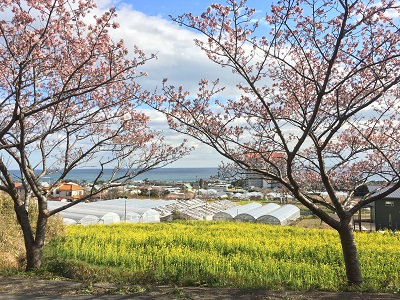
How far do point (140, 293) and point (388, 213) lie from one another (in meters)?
22.4


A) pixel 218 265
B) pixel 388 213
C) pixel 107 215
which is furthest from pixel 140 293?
pixel 388 213

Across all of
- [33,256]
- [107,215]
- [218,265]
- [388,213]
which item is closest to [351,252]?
[218,265]

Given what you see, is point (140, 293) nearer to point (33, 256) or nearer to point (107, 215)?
point (33, 256)

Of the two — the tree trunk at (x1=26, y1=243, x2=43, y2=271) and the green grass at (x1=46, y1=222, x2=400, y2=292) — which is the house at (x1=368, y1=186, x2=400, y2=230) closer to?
the green grass at (x1=46, y1=222, x2=400, y2=292)

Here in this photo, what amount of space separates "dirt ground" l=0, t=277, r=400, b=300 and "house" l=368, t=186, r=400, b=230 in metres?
20.5

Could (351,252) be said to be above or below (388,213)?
above

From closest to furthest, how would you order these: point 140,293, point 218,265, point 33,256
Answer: point 140,293 < point 33,256 < point 218,265

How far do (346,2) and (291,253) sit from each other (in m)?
7.10

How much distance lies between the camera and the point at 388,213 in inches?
914

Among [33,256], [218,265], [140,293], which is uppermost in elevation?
[33,256]

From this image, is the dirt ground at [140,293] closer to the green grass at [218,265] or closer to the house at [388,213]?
the green grass at [218,265]

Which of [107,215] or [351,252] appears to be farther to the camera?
[107,215]

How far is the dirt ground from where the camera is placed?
4840mm

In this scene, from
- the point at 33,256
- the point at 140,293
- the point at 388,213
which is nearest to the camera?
the point at 140,293
